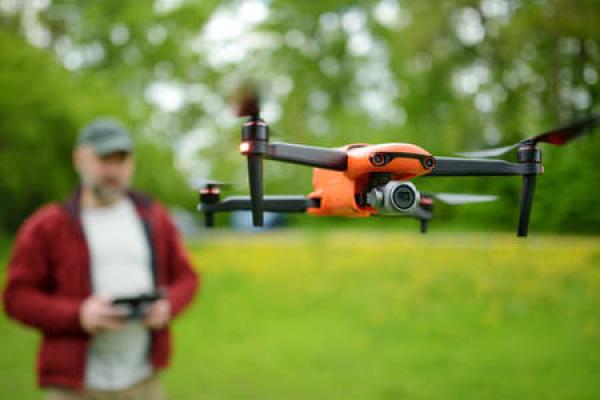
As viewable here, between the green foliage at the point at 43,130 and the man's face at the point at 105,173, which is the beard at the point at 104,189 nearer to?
the man's face at the point at 105,173

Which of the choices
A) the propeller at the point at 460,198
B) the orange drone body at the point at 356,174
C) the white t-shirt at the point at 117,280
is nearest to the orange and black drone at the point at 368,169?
the orange drone body at the point at 356,174

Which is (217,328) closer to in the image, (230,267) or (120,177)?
(230,267)

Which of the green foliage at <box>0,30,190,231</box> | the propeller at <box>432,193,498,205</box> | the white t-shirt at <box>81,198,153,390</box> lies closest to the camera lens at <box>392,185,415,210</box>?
the propeller at <box>432,193,498,205</box>

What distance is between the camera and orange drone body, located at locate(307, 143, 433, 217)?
0.79 meters

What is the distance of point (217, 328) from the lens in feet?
23.8

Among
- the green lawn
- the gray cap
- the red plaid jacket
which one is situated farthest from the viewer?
the green lawn

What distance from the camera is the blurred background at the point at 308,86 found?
154 cm

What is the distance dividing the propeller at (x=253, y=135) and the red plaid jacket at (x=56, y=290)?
6.86 ft

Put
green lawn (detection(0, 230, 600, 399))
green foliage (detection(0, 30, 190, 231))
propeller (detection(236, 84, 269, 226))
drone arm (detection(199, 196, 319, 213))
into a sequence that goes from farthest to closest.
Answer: green foliage (detection(0, 30, 190, 231)) → green lawn (detection(0, 230, 600, 399)) → drone arm (detection(199, 196, 319, 213)) → propeller (detection(236, 84, 269, 226))

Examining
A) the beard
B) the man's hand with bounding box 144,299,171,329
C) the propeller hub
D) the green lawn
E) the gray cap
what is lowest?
the green lawn

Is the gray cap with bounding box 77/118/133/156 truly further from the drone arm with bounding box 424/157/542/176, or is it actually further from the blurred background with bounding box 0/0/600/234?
the drone arm with bounding box 424/157/542/176

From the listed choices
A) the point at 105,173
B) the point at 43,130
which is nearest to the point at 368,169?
the point at 105,173

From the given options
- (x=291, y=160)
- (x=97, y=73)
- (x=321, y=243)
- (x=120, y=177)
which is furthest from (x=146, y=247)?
(x=97, y=73)

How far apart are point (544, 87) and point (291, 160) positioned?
132 cm
